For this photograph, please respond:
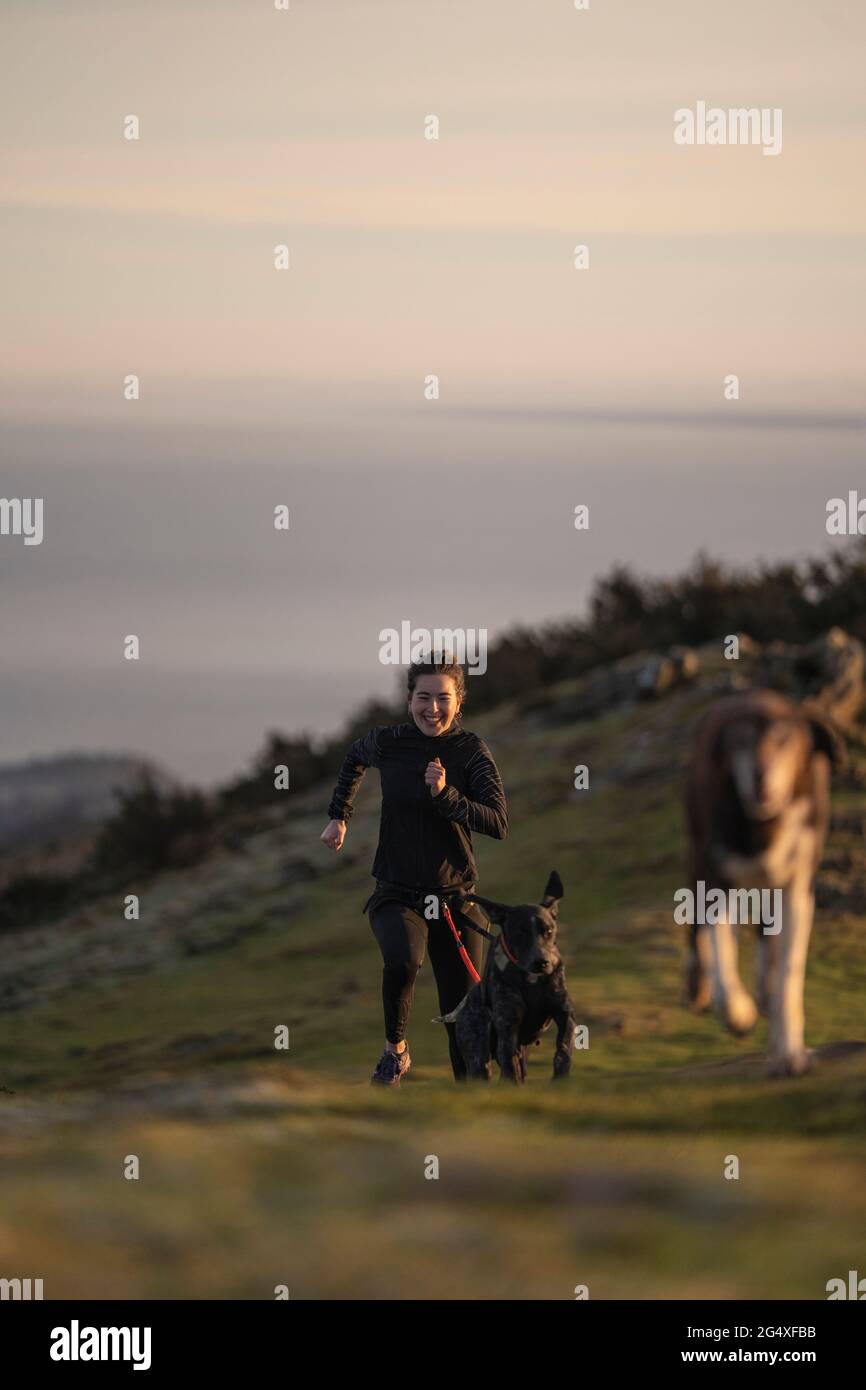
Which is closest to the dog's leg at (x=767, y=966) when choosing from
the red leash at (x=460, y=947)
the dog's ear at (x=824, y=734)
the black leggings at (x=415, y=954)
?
the dog's ear at (x=824, y=734)

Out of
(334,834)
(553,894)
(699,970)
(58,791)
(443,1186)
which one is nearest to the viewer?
(443,1186)

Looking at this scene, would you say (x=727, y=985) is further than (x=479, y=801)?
No

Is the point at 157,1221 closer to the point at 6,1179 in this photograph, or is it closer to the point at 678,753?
the point at 6,1179

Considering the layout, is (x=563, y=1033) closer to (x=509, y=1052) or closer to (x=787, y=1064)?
(x=509, y=1052)

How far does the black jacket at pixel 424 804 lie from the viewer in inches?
401

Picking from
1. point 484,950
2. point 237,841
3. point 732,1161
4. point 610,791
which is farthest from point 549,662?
point 732,1161

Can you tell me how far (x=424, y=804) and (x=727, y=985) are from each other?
11.3ft

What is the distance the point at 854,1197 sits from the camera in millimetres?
6438

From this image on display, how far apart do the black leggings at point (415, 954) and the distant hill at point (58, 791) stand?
6600cm

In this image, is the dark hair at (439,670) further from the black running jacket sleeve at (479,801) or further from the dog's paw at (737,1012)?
the dog's paw at (737,1012)

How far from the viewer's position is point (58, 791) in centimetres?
10900

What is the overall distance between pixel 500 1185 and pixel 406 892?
3.77 metres

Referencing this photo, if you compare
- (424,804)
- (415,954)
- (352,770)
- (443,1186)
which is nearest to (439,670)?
(424,804)

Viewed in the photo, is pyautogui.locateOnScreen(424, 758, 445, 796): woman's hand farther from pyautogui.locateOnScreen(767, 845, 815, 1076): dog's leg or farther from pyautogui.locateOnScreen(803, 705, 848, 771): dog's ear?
pyautogui.locateOnScreen(803, 705, 848, 771): dog's ear
